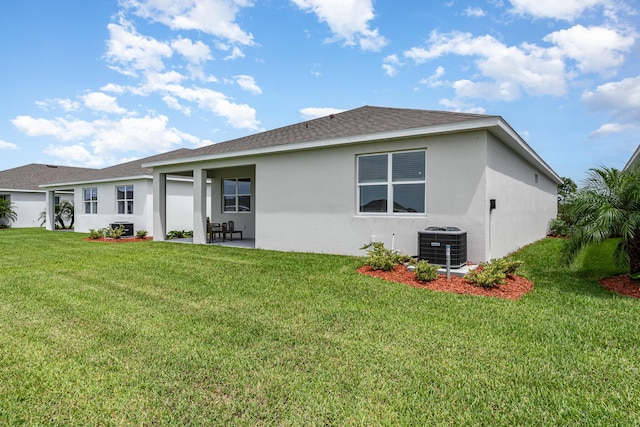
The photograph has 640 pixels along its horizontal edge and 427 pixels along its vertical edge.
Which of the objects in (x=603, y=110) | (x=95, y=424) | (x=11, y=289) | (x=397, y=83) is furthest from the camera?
(x=603, y=110)

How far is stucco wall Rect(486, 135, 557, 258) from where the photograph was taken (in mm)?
8367

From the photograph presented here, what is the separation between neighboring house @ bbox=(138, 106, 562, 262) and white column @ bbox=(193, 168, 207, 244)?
5 centimetres

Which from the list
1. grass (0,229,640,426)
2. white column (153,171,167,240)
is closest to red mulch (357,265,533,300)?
grass (0,229,640,426)

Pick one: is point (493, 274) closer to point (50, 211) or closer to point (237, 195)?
point (237, 195)

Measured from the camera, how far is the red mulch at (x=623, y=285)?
570 centimetres

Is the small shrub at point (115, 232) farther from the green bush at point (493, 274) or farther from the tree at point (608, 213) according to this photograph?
the tree at point (608, 213)

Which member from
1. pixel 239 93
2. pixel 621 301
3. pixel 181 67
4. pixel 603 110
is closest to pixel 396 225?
pixel 621 301

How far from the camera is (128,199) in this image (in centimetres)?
1827

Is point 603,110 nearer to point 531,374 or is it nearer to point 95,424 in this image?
point 531,374

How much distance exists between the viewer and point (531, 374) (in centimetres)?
294

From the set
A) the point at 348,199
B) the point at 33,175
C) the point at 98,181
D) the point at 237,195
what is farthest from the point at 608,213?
the point at 33,175

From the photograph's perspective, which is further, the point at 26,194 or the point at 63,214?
the point at 26,194

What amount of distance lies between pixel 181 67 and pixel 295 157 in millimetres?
7174

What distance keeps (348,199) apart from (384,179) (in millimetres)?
1168
